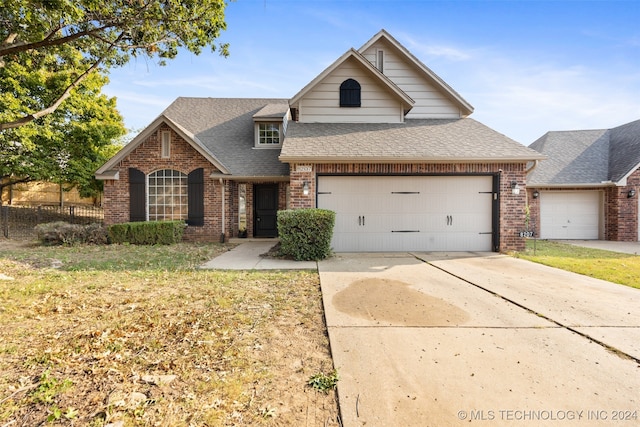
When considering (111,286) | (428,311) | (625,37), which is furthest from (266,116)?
(625,37)

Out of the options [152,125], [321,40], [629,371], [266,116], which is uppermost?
[321,40]

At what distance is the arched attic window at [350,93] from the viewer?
34.2 feet

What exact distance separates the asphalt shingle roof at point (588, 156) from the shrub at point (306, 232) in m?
10.8

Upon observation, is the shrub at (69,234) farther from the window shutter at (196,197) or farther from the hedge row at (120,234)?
the window shutter at (196,197)

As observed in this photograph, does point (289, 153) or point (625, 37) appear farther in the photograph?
point (625, 37)

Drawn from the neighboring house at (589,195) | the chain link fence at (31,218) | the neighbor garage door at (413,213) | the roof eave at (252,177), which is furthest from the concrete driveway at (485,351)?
the chain link fence at (31,218)

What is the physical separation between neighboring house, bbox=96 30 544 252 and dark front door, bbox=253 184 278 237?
0.14 ft

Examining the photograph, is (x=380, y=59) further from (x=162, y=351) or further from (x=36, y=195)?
(x=36, y=195)

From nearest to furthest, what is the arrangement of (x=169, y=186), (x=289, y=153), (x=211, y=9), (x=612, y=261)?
1. (x=211, y=9)
2. (x=612, y=261)
3. (x=289, y=153)
4. (x=169, y=186)

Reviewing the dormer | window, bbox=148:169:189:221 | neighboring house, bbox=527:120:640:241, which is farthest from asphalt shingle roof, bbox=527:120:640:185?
window, bbox=148:169:189:221

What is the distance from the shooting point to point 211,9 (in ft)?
22.0

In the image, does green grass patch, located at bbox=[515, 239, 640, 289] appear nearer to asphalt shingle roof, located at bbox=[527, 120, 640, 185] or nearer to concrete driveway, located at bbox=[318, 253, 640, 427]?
concrete driveway, located at bbox=[318, 253, 640, 427]

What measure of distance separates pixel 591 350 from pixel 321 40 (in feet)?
32.9

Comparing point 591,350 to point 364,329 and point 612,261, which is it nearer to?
point 364,329
